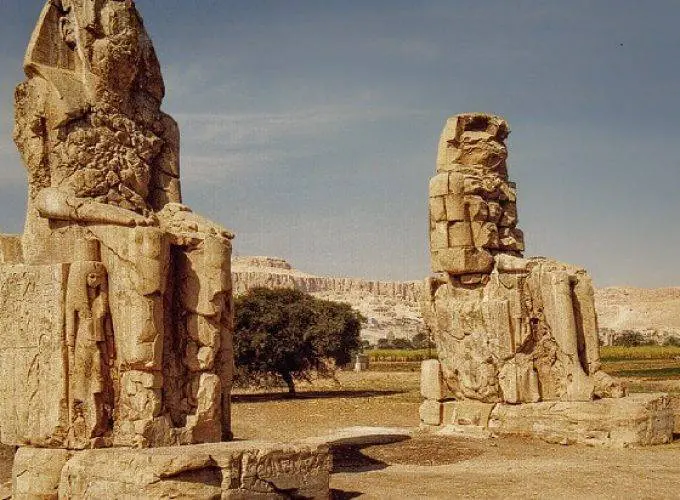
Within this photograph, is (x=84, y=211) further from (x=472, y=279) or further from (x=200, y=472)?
(x=472, y=279)

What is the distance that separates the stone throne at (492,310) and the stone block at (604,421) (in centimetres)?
5

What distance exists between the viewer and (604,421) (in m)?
11.1

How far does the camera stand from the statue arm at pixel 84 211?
783 centimetres

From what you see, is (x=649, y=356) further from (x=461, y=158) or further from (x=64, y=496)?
(x=64, y=496)

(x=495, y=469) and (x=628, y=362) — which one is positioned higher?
(x=628, y=362)

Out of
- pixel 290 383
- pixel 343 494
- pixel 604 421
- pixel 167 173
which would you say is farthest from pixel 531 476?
pixel 290 383

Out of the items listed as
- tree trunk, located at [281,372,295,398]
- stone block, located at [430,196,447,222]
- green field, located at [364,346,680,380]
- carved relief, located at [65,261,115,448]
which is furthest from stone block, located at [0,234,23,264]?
green field, located at [364,346,680,380]

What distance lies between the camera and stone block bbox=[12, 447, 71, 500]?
7.42 meters

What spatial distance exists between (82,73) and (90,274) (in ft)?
7.24

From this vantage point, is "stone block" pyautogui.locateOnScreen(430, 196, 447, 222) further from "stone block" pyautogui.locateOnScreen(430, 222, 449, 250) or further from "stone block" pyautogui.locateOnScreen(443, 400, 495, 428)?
"stone block" pyautogui.locateOnScreen(443, 400, 495, 428)

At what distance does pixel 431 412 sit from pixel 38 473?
7.03m

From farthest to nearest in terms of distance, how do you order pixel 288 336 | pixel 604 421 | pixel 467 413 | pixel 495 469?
pixel 288 336 < pixel 467 413 < pixel 604 421 < pixel 495 469

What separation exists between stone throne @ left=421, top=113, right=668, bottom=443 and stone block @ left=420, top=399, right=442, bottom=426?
16 mm

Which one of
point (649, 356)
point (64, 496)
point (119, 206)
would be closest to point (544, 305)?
point (119, 206)
